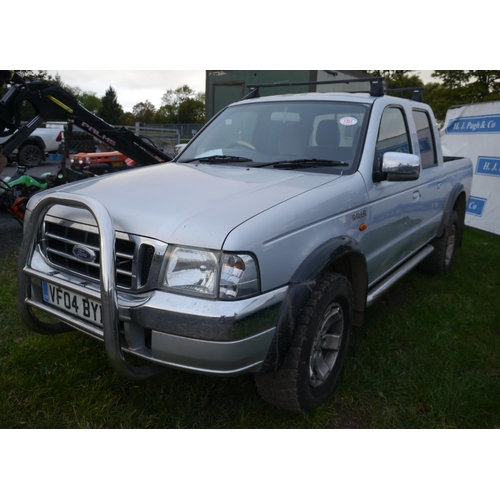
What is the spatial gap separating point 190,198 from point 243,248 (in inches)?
21.9

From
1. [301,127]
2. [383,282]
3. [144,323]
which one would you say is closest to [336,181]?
[301,127]

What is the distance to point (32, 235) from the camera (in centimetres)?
246

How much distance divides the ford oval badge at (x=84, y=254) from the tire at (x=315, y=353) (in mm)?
1103

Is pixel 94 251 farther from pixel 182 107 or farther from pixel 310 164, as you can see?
pixel 182 107

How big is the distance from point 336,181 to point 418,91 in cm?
262

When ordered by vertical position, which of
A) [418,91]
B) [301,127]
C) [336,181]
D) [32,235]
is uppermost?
[418,91]

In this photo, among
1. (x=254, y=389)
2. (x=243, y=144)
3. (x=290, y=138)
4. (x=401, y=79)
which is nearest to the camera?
(x=254, y=389)

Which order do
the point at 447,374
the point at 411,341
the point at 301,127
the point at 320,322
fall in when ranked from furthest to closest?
1. the point at 411,341
2. the point at 301,127
3. the point at 447,374
4. the point at 320,322

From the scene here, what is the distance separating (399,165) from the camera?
2.97 meters

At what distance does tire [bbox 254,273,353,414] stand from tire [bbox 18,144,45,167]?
524 inches

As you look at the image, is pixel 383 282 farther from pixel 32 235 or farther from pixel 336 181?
pixel 32 235

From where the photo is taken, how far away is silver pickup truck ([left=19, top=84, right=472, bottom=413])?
201 centimetres

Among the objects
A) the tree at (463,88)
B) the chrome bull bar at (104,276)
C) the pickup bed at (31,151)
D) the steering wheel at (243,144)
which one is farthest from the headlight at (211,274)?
the tree at (463,88)

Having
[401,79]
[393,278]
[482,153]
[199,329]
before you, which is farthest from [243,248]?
[401,79]
